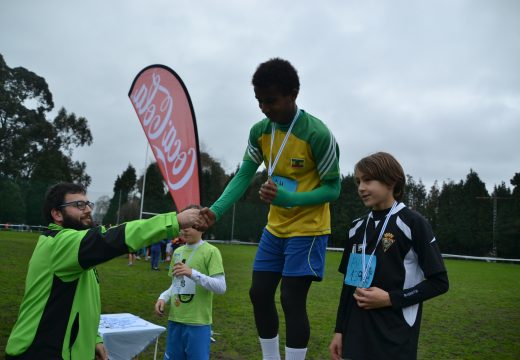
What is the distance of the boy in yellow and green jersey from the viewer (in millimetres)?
3080

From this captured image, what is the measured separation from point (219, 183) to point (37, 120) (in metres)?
23.6

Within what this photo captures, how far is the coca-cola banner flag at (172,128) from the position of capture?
3.80 metres

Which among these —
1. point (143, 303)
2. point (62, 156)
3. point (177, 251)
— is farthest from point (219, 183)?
point (177, 251)

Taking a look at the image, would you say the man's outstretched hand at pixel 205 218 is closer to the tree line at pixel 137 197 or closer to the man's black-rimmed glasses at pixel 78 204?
the man's black-rimmed glasses at pixel 78 204

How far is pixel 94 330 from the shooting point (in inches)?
130

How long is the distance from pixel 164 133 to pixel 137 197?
156 feet

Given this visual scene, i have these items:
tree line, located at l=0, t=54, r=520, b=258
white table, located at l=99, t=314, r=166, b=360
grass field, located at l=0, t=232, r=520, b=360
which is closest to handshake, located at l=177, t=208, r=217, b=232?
white table, located at l=99, t=314, r=166, b=360

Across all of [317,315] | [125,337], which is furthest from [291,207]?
[317,315]

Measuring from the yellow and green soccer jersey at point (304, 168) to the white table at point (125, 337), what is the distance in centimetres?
218

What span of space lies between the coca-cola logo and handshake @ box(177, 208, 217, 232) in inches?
23.8

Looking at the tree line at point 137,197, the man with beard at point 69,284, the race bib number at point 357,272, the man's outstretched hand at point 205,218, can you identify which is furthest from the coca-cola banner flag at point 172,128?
the tree line at point 137,197

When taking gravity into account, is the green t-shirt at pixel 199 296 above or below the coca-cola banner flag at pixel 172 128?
below

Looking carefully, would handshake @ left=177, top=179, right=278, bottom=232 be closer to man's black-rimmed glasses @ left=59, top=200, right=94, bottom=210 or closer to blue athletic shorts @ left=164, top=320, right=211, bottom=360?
man's black-rimmed glasses @ left=59, top=200, right=94, bottom=210

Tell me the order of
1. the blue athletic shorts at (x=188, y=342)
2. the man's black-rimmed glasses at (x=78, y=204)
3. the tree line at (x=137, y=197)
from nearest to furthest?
the man's black-rimmed glasses at (x=78, y=204)
the blue athletic shorts at (x=188, y=342)
the tree line at (x=137, y=197)
